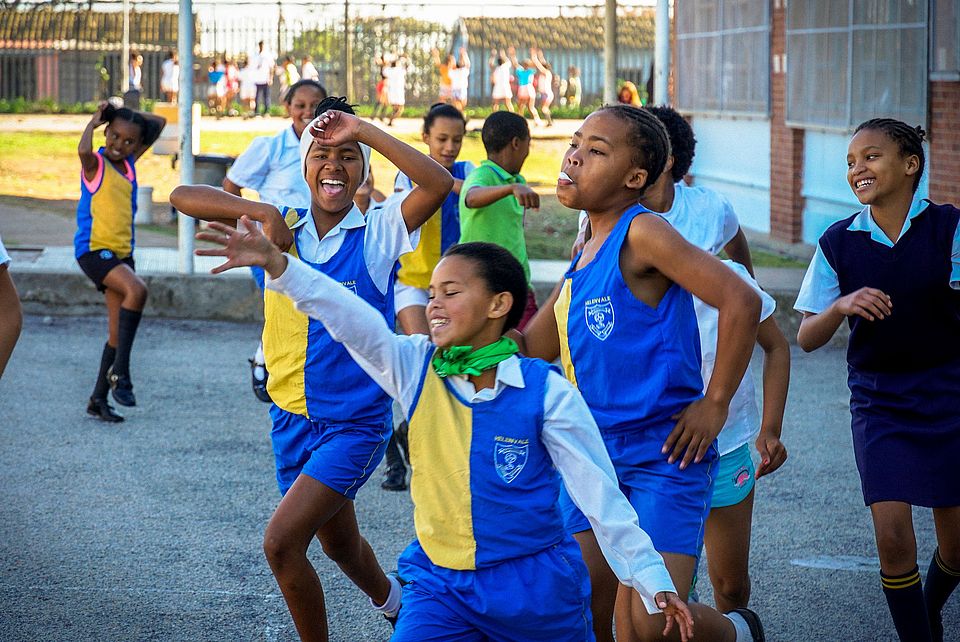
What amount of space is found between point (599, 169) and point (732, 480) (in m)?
1.22

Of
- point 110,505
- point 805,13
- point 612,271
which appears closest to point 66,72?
point 805,13

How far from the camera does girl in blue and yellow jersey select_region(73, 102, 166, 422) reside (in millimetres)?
8305

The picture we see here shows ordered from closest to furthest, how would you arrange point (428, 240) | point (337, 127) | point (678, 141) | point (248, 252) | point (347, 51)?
point (248, 252) < point (337, 127) < point (678, 141) < point (428, 240) < point (347, 51)

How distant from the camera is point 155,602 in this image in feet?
16.6

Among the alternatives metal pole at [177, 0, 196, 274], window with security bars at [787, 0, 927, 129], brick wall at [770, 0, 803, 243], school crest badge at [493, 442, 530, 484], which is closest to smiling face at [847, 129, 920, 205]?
school crest badge at [493, 442, 530, 484]

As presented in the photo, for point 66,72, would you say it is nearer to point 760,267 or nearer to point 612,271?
point 760,267

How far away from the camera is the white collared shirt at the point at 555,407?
10.3ft

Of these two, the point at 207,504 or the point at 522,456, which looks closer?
the point at 522,456

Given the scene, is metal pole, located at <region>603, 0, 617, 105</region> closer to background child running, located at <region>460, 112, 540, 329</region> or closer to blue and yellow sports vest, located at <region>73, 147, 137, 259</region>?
background child running, located at <region>460, 112, 540, 329</region>

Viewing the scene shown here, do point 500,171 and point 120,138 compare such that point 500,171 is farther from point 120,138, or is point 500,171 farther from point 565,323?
point 565,323

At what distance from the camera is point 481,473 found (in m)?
3.26

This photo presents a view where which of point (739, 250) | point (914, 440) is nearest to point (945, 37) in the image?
point (739, 250)

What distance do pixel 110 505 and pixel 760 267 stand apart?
8949 millimetres

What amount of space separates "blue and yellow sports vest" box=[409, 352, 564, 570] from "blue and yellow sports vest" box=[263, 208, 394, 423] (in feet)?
3.32
